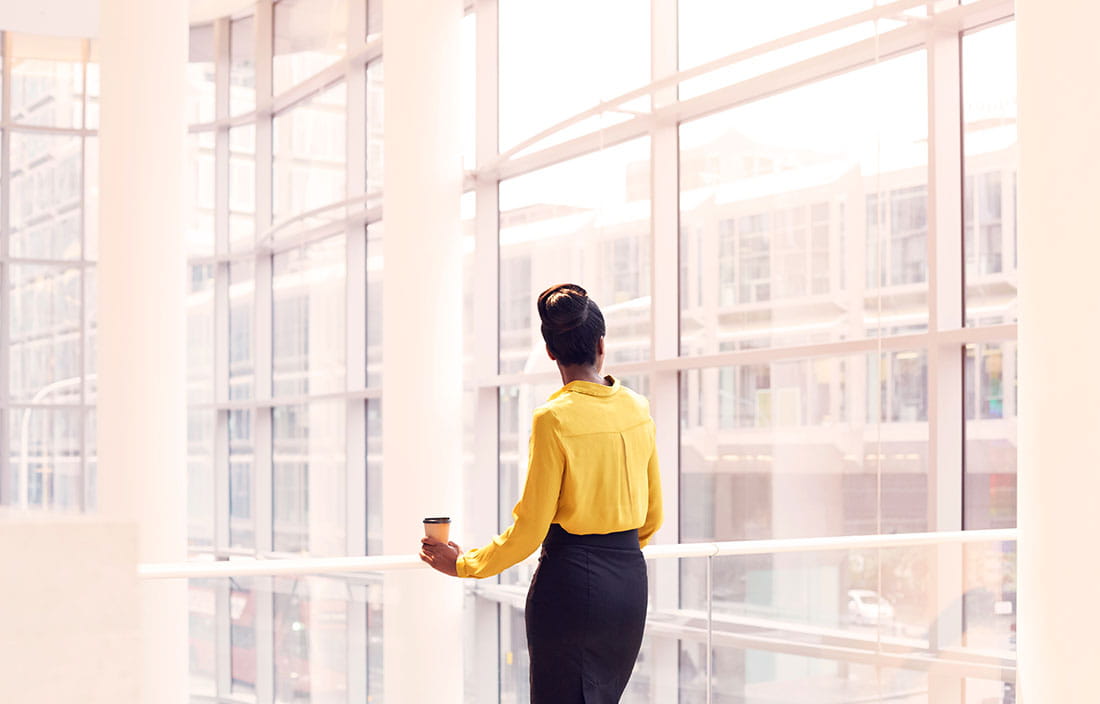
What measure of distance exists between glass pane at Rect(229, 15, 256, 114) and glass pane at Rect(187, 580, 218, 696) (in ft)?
29.4

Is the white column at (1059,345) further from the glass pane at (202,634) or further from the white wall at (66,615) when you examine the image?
the glass pane at (202,634)

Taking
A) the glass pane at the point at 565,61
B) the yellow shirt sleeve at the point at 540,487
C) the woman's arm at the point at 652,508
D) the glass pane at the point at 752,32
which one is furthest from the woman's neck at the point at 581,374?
the glass pane at the point at 565,61

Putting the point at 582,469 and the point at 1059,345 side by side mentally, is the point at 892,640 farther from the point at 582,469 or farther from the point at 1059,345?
the point at 1059,345

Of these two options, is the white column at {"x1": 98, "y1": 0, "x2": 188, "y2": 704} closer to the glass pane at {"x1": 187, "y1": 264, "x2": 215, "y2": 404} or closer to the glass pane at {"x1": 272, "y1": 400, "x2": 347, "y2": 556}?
the glass pane at {"x1": 272, "y1": 400, "x2": 347, "y2": 556}

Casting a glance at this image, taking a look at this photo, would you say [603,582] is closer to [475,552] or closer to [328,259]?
[475,552]

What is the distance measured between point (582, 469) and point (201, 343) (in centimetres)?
1158

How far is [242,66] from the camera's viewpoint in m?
13.1

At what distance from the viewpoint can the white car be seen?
14.6 feet

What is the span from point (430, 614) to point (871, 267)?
274 cm

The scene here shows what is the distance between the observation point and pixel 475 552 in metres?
3.01

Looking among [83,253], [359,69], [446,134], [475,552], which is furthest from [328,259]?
[475,552]

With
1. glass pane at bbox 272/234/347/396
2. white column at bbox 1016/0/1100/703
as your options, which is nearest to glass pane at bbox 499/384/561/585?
glass pane at bbox 272/234/347/396

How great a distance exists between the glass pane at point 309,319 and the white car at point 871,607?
282 inches

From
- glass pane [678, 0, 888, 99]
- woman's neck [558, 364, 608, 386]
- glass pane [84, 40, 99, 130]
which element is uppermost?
glass pane [84, 40, 99, 130]
